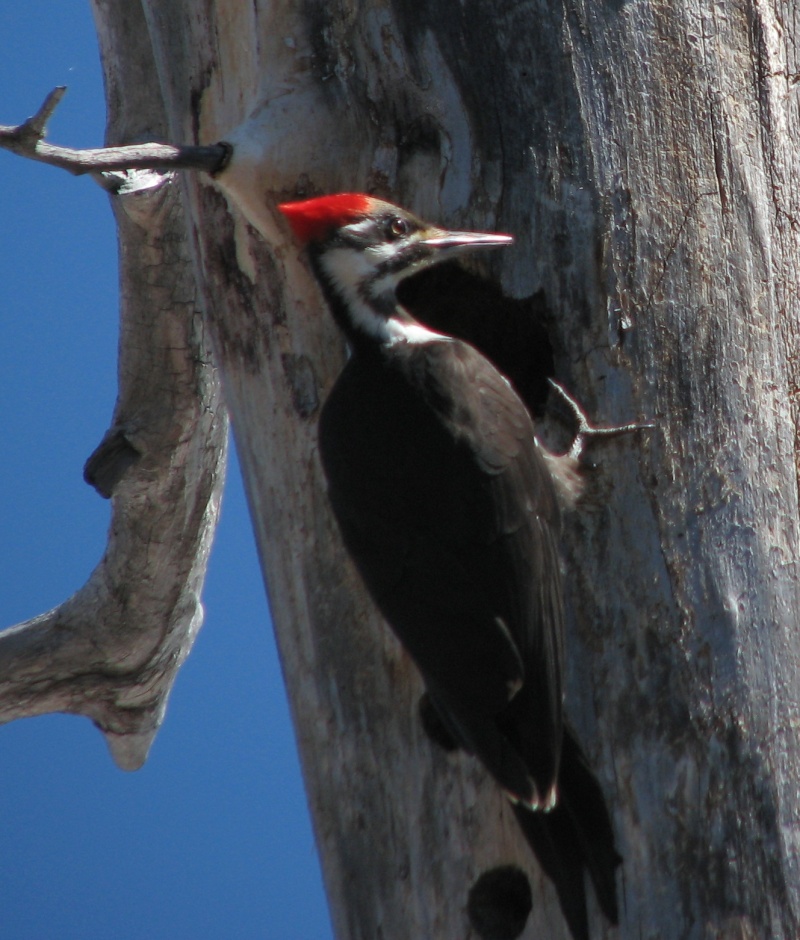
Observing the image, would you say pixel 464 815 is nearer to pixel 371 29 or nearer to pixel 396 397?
pixel 396 397

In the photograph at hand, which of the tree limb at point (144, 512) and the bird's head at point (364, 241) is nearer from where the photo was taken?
the bird's head at point (364, 241)

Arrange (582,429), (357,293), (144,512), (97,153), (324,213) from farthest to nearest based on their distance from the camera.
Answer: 1. (144,512)
2. (357,293)
3. (324,213)
4. (582,429)
5. (97,153)

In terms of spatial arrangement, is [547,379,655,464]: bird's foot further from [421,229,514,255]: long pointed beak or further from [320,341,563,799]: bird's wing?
[421,229,514,255]: long pointed beak

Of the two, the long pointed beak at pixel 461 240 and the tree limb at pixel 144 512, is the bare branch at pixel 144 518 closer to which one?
the tree limb at pixel 144 512

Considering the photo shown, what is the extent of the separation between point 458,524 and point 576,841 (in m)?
0.55

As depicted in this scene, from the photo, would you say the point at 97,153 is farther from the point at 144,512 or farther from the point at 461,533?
the point at 144,512

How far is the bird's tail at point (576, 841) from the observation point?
1.84 m

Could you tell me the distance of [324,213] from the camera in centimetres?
221

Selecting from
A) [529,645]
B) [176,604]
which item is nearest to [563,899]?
[529,645]

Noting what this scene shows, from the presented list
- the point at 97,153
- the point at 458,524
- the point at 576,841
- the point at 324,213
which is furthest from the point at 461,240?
the point at 576,841

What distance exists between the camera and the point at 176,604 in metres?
3.80

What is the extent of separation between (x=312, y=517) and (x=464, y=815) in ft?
2.05

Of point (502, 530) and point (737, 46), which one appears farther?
point (737, 46)

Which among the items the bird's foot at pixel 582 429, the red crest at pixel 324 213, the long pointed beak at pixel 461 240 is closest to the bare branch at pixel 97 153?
the red crest at pixel 324 213
